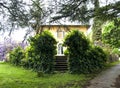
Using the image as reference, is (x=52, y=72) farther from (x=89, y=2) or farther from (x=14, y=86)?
(x=89, y=2)

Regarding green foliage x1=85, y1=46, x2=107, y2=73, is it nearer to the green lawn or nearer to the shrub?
the shrub

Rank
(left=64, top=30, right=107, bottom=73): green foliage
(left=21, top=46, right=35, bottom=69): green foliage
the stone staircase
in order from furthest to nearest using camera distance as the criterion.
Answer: the stone staircase, (left=21, top=46, right=35, bottom=69): green foliage, (left=64, top=30, right=107, bottom=73): green foliage

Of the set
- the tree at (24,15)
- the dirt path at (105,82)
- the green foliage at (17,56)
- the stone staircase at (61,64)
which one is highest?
the tree at (24,15)

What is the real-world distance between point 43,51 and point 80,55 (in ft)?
9.90

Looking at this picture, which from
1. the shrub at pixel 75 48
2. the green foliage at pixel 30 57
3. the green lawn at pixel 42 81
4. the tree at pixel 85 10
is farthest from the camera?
the green foliage at pixel 30 57

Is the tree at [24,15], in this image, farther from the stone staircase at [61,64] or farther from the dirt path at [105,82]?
the stone staircase at [61,64]

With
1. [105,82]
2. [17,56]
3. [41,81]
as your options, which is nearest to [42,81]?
[41,81]

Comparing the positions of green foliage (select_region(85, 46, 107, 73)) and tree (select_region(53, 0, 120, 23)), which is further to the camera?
green foliage (select_region(85, 46, 107, 73))

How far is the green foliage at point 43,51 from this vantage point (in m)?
20.8

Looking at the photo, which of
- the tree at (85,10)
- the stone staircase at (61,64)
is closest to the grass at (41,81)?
the tree at (85,10)

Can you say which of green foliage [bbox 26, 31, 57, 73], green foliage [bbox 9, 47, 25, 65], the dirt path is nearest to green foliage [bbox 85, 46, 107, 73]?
green foliage [bbox 26, 31, 57, 73]

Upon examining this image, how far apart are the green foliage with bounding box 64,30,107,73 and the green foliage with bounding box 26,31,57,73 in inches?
51.3

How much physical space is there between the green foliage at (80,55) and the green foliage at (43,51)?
130 cm

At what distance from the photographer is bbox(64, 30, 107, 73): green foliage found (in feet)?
66.9
